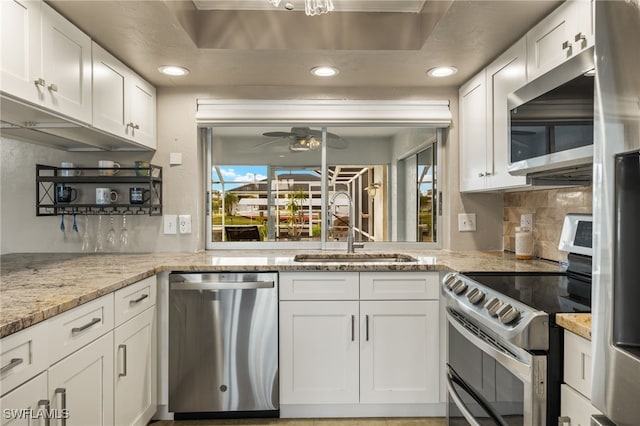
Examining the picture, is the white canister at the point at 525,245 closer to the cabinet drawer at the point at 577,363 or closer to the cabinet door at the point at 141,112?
the cabinet drawer at the point at 577,363

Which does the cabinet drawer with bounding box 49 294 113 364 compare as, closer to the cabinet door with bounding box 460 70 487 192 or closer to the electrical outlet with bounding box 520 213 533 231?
the cabinet door with bounding box 460 70 487 192

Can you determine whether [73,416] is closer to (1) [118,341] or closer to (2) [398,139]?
(1) [118,341]

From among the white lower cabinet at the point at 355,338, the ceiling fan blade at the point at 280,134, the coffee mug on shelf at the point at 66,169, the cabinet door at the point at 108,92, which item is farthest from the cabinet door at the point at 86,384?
the ceiling fan blade at the point at 280,134

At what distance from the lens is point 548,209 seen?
2236 millimetres

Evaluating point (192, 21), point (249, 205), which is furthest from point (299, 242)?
point (192, 21)

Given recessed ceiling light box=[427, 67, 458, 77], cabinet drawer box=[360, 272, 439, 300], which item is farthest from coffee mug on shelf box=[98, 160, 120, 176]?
recessed ceiling light box=[427, 67, 458, 77]

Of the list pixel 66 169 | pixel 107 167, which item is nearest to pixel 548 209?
pixel 107 167

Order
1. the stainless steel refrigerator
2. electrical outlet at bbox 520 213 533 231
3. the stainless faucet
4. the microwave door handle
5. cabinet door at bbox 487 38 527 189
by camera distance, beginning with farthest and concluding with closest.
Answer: the stainless faucet < electrical outlet at bbox 520 213 533 231 < cabinet door at bbox 487 38 527 189 < the microwave door handle < the stainless steel refrigerator

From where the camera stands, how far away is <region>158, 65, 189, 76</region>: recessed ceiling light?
231 cm

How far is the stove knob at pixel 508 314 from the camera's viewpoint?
1.20 m

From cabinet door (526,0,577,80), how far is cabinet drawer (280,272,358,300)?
1336 mm

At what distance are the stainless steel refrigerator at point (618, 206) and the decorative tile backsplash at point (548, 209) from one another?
143cm

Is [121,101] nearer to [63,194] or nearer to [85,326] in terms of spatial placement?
[63,194]

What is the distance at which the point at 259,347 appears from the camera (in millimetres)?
2100
